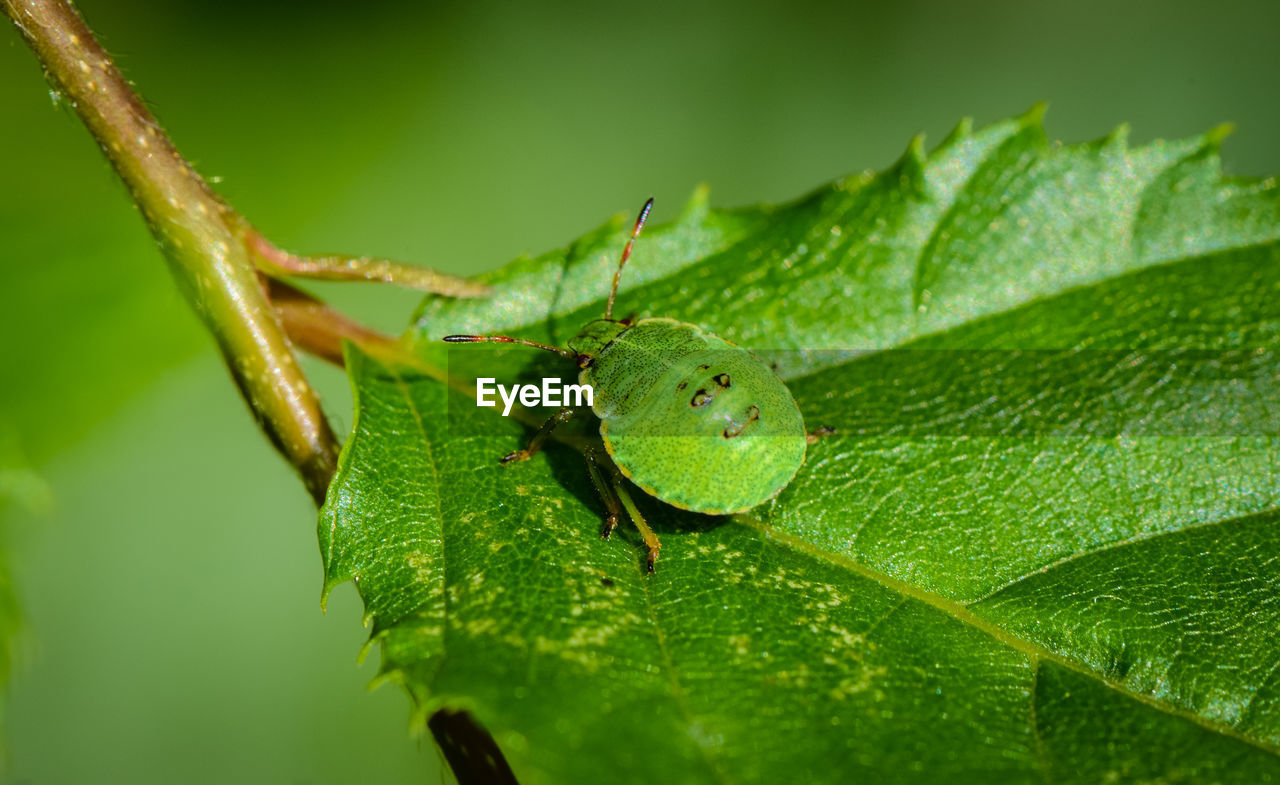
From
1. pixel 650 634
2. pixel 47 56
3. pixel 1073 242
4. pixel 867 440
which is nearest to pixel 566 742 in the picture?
pixel 650 634

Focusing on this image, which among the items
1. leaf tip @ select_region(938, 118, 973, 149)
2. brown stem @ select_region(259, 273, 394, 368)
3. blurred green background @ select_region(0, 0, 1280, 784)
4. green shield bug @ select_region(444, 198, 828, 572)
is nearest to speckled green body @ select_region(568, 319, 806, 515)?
green shield bug @ select_region(444, 198, 828, 572)

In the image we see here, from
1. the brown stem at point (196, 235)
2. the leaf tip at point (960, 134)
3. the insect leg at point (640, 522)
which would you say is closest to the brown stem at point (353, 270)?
the brown stem at point (196, 235)

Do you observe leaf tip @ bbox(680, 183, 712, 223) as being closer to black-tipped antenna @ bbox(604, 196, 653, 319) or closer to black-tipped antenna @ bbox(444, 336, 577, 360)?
black-tipped antenna @ bbox(604, 196, 653, 319)

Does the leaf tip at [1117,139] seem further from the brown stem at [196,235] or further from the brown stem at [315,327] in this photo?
the brown stem at [196,235]

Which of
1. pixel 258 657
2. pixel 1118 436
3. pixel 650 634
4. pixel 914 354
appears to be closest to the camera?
pixel 650 634

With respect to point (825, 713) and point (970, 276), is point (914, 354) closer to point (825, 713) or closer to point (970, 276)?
point (970, 276)
